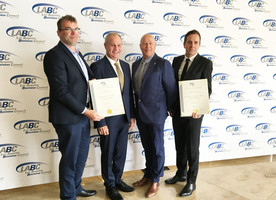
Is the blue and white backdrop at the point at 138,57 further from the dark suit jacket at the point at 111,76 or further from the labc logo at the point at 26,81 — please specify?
the dark suit jacket at the point at 111,76

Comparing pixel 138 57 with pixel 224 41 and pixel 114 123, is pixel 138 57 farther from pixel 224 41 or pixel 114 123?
pixel 224 41

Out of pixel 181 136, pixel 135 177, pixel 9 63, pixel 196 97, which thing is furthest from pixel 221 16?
pixel 9 63

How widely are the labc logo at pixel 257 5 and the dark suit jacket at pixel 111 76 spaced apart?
2.26 meters

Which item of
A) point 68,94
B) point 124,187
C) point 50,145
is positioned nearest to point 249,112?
point 124,187

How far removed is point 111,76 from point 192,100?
89 centimetres

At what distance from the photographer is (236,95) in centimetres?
329

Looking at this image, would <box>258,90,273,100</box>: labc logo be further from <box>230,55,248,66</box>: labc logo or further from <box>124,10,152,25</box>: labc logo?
<box>124,10,152,25</box>: labc logo

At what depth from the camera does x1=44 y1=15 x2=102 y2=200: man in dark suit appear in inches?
72.9

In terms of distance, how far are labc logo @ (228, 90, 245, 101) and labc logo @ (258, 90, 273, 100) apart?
332 millimetres

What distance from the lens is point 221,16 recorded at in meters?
3.08

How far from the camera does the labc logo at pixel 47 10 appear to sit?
2406 millimetres

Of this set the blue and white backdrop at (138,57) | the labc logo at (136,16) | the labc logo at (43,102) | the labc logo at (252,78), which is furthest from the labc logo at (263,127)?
the labc logo at (43,102)

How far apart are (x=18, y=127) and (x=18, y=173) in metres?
0.56

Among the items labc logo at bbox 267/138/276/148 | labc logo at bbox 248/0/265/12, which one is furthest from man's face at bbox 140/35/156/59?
labc logo at bbox 267/138/276/148
